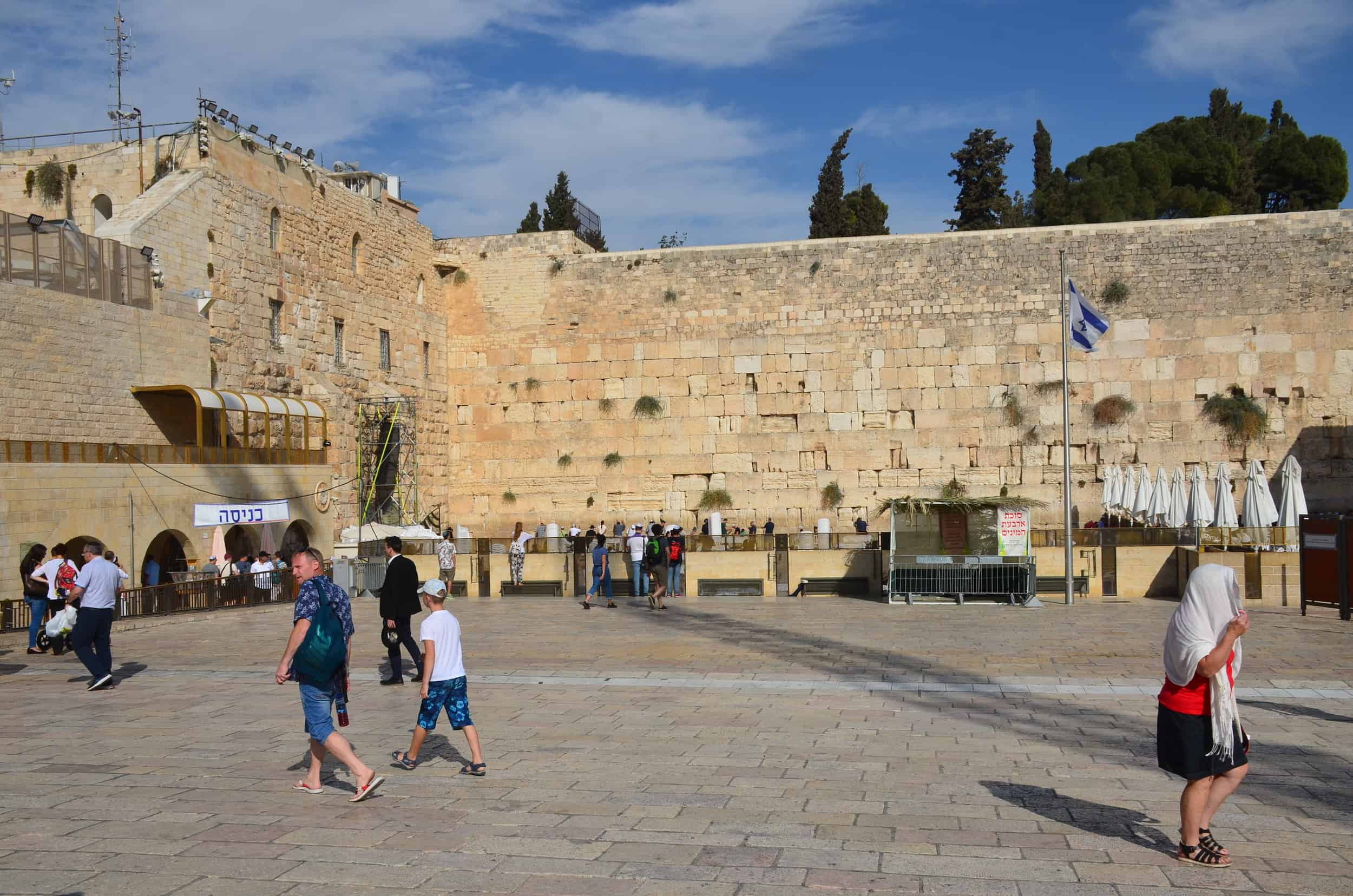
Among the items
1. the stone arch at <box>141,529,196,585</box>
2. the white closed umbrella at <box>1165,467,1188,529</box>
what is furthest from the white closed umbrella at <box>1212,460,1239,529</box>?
the stone arch at <box>141,529,196,585</box>

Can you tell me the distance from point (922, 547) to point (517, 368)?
14.0 m

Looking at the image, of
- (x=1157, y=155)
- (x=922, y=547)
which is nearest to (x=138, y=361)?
(x=922, y=547)

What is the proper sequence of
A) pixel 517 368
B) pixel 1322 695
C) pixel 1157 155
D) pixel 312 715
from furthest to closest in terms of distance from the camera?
pixel 1157 155
pixel 517 368
pixel 1322 695
pixel 312 715

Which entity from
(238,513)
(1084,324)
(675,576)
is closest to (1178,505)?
(1084,324)

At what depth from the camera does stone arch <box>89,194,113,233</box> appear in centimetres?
2092

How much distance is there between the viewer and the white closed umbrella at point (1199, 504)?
60.8ft

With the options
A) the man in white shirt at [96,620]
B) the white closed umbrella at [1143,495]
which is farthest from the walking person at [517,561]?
the white closed umbrella at [1143,495]

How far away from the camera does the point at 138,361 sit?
17906 millimetres

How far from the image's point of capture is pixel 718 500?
26000mm

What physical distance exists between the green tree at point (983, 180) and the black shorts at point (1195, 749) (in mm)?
31950

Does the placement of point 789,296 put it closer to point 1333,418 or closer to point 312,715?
point 1333,418

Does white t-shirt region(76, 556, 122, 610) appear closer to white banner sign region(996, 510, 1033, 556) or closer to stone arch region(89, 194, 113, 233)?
white banner sign region(996, 510, 1033, 556)

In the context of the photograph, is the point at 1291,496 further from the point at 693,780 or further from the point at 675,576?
the point at 693,780

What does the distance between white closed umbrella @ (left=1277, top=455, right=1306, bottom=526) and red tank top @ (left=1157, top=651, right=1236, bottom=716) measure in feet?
44.9
